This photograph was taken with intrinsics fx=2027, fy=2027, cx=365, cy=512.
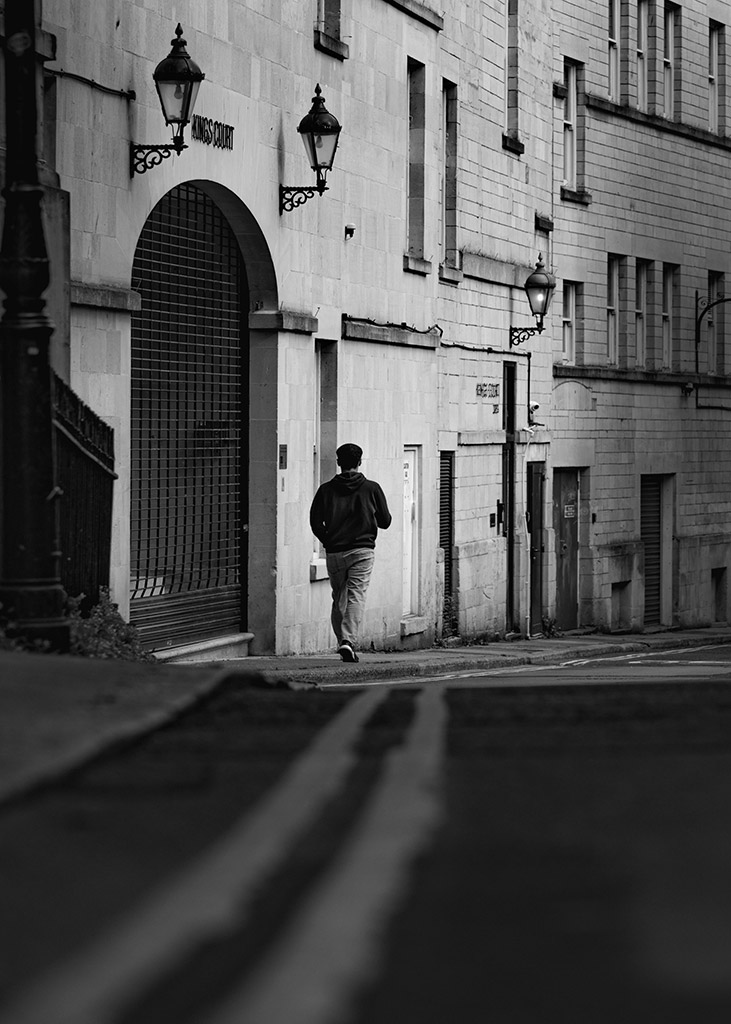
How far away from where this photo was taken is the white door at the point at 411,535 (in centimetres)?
2414

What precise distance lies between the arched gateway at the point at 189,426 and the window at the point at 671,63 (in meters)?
18.8

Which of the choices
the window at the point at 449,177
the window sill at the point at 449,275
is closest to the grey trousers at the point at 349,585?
the window sill at the point at 449,275

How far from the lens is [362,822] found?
5.89 metres

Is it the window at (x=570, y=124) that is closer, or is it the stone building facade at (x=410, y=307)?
the stone building facade at (x=410, y=307)

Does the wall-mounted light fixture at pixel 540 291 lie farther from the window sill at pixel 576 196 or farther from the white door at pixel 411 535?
the white door at pixel 411 535

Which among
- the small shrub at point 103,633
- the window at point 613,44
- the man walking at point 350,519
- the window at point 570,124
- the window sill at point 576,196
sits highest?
the window at point 613,44

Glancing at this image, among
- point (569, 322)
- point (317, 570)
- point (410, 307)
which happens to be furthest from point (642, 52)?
point (317, 570)

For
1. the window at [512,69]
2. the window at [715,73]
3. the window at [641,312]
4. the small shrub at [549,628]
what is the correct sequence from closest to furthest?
1. the window at [512,69]
2. the small shrub at [549,628]
3. the window at [641,312]
4. the window at [715,73]

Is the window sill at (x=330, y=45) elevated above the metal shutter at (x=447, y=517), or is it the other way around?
the window sill at (x=330, y=45)

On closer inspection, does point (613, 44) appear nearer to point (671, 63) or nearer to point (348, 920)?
point (671, 63)

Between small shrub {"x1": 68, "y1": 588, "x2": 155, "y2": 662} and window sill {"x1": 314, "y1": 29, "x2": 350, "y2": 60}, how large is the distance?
781 centimetres

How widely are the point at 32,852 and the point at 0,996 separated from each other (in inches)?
55.2

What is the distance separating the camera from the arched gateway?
17.3 m

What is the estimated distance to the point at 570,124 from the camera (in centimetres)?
3228
